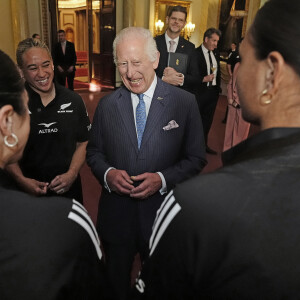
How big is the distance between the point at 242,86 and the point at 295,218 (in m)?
0.37

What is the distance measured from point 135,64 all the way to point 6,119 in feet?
3.11

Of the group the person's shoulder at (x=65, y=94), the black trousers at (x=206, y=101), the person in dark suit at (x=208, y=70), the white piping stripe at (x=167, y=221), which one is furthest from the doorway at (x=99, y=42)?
the white piping stripe at (x=167, y=221)

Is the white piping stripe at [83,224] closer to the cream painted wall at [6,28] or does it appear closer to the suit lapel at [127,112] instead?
the suit lapel at [127,112]

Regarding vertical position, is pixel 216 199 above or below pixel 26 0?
below

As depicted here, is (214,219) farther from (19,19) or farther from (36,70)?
(19,19)

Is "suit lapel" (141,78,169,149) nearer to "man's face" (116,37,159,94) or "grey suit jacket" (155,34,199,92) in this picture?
"man's face" (116,37,159,94)

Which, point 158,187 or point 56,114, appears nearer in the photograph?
point 158,187

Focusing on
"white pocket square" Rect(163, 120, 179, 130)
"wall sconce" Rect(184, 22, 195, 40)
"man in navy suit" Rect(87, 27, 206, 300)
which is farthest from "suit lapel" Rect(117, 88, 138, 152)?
"wall sconce" Rect(184, 22, 195, 40)

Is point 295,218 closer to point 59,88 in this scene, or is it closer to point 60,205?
point 60,205

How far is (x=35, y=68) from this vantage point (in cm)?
188

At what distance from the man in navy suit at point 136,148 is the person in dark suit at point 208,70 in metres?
2.67

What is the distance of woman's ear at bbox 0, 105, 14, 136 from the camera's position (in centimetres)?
70

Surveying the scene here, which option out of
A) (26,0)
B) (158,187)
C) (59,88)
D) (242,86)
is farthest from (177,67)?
(26,0)

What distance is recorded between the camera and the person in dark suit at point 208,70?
4.22m
